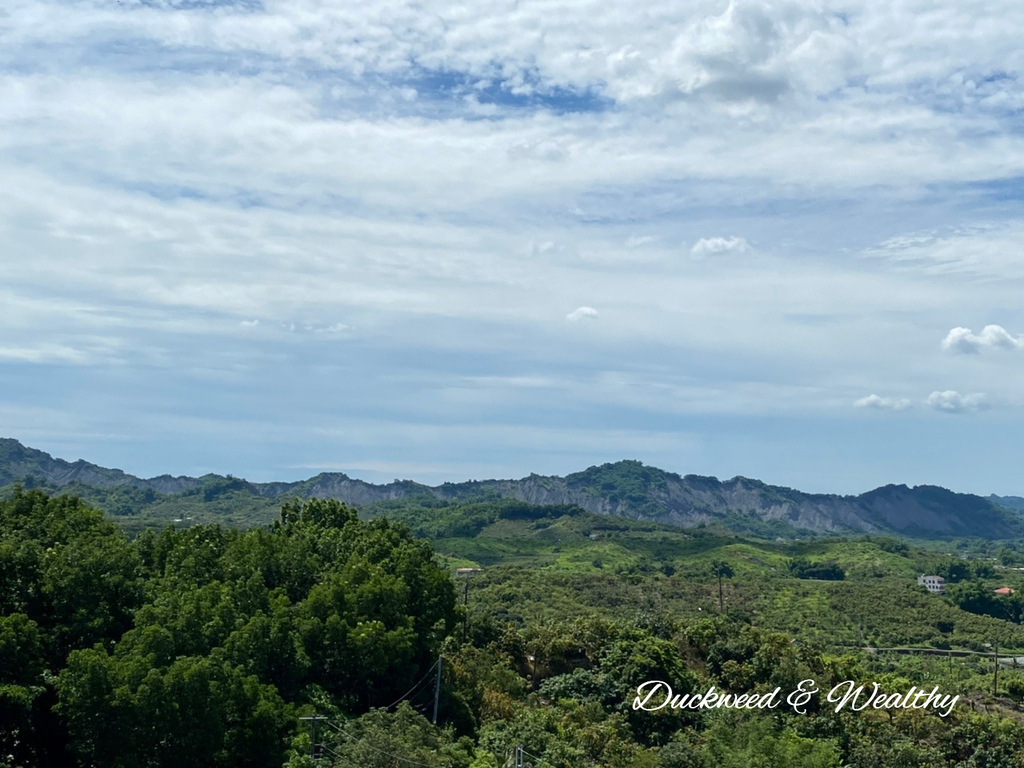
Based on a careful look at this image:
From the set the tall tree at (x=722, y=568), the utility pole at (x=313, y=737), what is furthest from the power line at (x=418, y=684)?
the tall tree at (x=722, y=568)

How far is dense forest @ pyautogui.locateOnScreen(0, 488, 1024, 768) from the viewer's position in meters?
25.6

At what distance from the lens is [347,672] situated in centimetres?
3309

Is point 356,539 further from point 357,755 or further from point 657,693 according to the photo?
point 357,755

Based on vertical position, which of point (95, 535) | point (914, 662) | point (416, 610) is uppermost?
point (95, 535)

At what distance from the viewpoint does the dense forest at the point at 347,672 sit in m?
25.6

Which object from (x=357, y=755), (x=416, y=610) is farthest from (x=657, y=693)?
(x=357, y=755)

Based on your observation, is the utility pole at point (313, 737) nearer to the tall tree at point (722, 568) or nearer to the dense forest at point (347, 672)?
the dense forest at point (347, 672)

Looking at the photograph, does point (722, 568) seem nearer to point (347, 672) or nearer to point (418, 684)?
point (418, 684)

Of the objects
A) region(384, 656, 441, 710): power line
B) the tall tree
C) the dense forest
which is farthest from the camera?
the tall tree

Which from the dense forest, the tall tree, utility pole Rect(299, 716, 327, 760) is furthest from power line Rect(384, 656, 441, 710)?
the tall tree

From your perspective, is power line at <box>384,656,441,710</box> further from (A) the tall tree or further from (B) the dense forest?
(A) the tall tree

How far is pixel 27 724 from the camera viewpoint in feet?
83.7

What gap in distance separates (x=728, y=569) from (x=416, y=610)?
87.0m

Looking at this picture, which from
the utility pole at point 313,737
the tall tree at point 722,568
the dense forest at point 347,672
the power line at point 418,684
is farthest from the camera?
the tall tree at point 722,568
